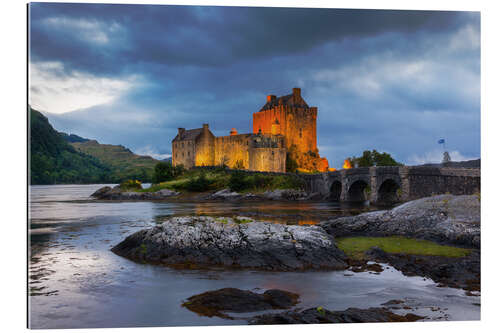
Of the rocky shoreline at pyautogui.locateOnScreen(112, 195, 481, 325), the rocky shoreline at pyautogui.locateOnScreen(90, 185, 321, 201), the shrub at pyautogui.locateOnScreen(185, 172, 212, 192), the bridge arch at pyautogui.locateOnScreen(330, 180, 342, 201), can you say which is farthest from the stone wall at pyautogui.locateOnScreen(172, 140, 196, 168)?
the rocky shoreline at pyautogui.locateOnScreen(112, 195, 481, 325)

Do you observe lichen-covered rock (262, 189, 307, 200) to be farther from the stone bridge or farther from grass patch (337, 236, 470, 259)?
grass patch (337, 236, 470, 259)

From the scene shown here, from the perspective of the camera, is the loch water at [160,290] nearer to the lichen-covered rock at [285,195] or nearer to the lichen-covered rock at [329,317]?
the lichen-covered rock at [329,317]

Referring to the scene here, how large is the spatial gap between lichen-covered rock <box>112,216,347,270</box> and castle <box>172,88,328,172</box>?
48385 mm

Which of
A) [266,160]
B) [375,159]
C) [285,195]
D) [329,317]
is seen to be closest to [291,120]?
[266,160]

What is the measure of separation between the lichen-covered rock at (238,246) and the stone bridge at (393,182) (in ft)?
32.8

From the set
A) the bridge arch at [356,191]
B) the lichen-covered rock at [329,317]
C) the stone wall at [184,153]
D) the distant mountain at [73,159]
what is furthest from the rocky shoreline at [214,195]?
the lichen-covered rock at [329,317]

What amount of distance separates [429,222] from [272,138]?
46.8 metres

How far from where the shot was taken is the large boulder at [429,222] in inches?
449

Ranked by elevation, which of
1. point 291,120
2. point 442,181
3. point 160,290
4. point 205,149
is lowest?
point 160,290

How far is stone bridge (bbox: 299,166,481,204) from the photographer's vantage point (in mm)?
18197

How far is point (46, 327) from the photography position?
19.8 feet

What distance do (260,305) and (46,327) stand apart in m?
3.51

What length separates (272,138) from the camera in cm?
5888

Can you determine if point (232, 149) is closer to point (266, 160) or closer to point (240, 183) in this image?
point (266, 160)
